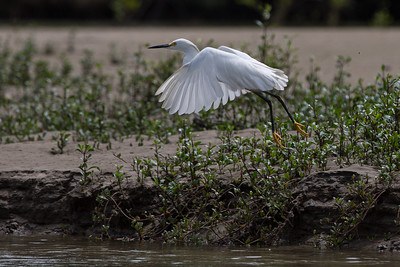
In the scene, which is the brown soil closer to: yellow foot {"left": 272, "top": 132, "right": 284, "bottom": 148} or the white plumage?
yellow foot {"left": 272, "top": 132, "right": 284, "bottom": 148}

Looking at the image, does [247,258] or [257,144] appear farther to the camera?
[257,144]

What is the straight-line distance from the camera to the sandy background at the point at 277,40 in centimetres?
1338

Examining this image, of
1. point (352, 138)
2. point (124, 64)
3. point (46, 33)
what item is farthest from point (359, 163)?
point (46, 33)

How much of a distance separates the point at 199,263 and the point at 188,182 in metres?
0.91

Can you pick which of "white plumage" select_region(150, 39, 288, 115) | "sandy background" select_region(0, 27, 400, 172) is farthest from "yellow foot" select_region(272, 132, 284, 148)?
"sandy background" select_region(0, 27, 400, 172)

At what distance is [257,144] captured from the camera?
6.98 metres

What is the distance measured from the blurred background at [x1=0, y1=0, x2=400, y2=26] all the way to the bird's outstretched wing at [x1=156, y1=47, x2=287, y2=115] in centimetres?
1255

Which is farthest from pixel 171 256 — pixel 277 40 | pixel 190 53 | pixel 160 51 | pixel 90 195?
pixel 277 40

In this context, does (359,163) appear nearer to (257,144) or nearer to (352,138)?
(352,138)

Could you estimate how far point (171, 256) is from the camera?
607 cm

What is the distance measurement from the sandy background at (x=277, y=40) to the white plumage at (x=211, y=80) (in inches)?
207

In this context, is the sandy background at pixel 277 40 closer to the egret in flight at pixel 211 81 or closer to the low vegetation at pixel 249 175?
the low vegetation at pixel 249 175

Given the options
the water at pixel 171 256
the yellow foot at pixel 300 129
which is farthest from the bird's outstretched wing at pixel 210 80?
the water at pixel 171 256

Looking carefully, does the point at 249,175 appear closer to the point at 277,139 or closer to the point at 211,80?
the point at 277,139
